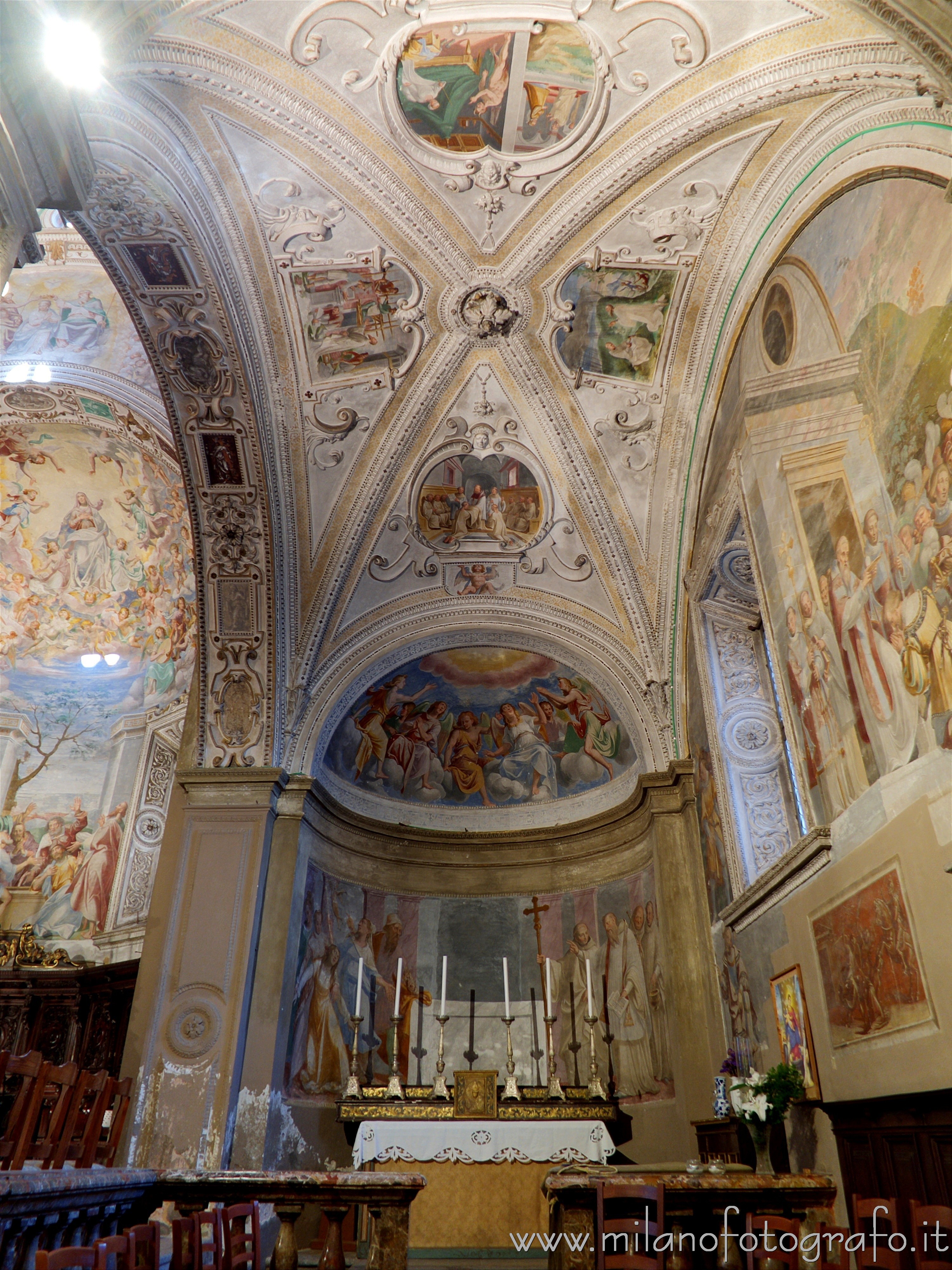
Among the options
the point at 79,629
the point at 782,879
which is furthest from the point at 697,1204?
the point at 79,629

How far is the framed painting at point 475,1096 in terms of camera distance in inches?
390

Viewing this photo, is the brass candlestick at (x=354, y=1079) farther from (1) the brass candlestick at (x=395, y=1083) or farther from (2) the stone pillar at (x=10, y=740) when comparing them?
(2) the stone pillar at (x=10, y=740)

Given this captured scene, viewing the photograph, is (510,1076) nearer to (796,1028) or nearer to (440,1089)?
(440,1089)

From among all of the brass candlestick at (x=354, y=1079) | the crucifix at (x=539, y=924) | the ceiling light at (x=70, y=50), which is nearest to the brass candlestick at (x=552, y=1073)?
the crucifix at (x=539, y=924)

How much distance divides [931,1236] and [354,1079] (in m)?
7.51

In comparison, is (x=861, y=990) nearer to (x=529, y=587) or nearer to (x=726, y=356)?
(x=726, y=356)

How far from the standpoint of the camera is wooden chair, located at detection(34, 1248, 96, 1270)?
308 cm

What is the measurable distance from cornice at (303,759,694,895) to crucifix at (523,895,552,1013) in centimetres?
29

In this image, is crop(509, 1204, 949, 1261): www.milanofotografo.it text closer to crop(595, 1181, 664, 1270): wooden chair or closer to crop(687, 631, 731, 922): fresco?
crop(595, 1181, 664, 1270): wooden chair

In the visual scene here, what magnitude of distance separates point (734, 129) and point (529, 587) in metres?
6.89

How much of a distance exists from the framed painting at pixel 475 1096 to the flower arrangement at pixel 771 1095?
140 inches

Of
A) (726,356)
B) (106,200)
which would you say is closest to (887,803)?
(726,356)

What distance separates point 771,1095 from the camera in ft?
23.3

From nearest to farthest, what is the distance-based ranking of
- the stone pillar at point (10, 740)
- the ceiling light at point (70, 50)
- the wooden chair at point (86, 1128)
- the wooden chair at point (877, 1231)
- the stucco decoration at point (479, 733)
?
1. the wooden chair at point (877, 1231)
2. the ceiling light at point (70, 50)
3. the wooden chair at point (86, 1128)
4. the stucco decoration at point (479, 733)
5. the stone pillar at point (10, 740)
